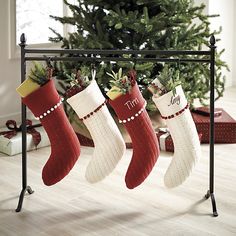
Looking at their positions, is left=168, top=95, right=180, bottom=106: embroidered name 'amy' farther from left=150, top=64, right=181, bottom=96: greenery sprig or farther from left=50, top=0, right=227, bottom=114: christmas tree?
left=50, top=0, right=227, bottom=114: christmas tree

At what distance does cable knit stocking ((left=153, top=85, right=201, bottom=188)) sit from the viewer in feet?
7.00

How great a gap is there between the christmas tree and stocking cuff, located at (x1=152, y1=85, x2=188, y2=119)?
1085 mm

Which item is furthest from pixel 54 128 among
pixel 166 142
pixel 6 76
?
pixel 6 76

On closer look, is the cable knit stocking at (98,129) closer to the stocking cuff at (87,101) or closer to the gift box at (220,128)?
the stocking cuff at (87,101)

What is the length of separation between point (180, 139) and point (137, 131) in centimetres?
20

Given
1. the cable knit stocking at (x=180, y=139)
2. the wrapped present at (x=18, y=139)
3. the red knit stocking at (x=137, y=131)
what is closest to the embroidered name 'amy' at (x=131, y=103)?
the red knit stocking at (x=137, y=131)

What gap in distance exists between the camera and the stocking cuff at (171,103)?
2109mm

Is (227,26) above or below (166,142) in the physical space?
above

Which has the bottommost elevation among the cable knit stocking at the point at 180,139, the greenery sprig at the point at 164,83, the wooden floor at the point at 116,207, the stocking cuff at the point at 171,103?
the wooden floor at the point at 116,207

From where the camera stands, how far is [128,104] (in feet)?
6.81

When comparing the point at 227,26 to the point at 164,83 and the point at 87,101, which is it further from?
the point at 87,101

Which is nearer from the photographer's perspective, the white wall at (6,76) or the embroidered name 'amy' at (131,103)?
the embroidered name 'amy' at (131,103)

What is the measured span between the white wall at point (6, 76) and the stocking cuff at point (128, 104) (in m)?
1.99

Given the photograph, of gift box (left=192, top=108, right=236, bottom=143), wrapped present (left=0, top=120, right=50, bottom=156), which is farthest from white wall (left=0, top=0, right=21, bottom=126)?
gift box (left=192, top=108, right=236, bottom=143)
